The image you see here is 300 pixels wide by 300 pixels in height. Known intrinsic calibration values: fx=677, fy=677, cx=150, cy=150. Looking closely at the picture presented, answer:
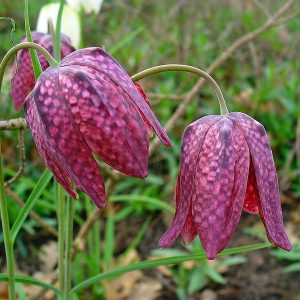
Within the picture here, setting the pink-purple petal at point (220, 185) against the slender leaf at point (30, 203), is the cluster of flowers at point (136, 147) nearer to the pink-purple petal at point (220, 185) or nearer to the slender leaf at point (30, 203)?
the pink-purple petal at point (220, 185)

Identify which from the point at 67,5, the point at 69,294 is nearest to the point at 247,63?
the point at 67,5

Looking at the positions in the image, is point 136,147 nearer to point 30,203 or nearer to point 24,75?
point 30,203

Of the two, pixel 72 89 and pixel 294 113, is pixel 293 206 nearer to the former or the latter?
pixel 294 113

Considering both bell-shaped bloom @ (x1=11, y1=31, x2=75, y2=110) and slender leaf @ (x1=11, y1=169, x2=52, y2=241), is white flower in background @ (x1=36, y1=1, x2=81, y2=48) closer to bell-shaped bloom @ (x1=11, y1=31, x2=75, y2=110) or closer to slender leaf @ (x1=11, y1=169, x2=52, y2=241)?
bell-shaped bloom @ (x1=11, y1=31, x2=75, y2=110)

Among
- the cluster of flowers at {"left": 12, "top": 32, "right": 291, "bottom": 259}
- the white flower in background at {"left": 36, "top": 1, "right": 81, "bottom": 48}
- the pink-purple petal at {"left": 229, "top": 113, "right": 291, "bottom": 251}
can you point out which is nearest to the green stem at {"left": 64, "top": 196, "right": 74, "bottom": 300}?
the cluster of flowers at {"left": 12, "top": 32, "right": 291, "bottom": 259}

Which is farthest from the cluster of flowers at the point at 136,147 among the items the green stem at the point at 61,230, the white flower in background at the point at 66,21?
the white flower in background at the point at 66,21

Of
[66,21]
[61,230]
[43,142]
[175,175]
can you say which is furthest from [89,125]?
[175,175]
